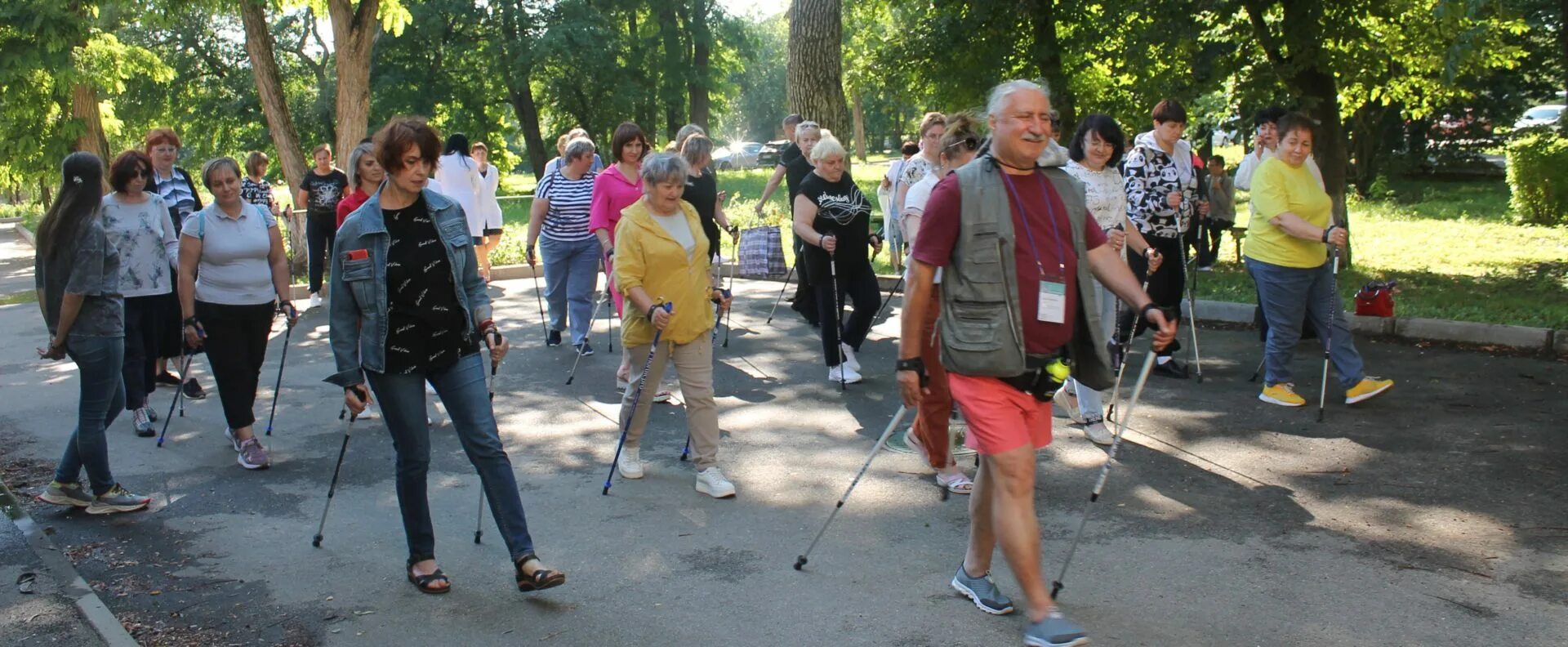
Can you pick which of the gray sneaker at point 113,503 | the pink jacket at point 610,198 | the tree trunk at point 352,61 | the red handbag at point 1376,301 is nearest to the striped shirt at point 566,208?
the pink jacket at point 610,198

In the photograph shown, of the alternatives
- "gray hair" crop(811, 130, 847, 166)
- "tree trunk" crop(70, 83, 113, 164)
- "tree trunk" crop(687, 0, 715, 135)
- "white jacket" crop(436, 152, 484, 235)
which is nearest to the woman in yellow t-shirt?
"gray hair" crop(811, 130, 847, 166)

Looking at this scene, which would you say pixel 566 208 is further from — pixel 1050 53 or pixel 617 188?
pixel 1050 53

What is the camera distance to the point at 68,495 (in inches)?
253

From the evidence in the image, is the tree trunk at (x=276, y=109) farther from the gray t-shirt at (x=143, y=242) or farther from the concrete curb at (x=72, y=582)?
the concrete curb at (x=72, y=582)

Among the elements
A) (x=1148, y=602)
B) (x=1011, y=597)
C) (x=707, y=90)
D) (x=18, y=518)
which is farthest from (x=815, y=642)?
(x=707, y=90)

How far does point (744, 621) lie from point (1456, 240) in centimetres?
1502

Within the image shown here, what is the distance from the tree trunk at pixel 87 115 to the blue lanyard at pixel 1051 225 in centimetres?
2023

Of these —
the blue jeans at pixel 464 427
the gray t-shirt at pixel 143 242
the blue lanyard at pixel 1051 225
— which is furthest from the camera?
the gray t-shirt at pixel 143 242

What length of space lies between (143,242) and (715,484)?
3.88 meters

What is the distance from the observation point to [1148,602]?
487cm

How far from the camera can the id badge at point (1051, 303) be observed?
4.40m

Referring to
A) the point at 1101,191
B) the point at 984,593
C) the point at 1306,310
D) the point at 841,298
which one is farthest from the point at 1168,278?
the point at 984,593

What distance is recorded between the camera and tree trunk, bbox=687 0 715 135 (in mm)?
46031

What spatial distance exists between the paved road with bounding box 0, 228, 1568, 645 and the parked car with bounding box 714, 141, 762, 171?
48.8 meters
